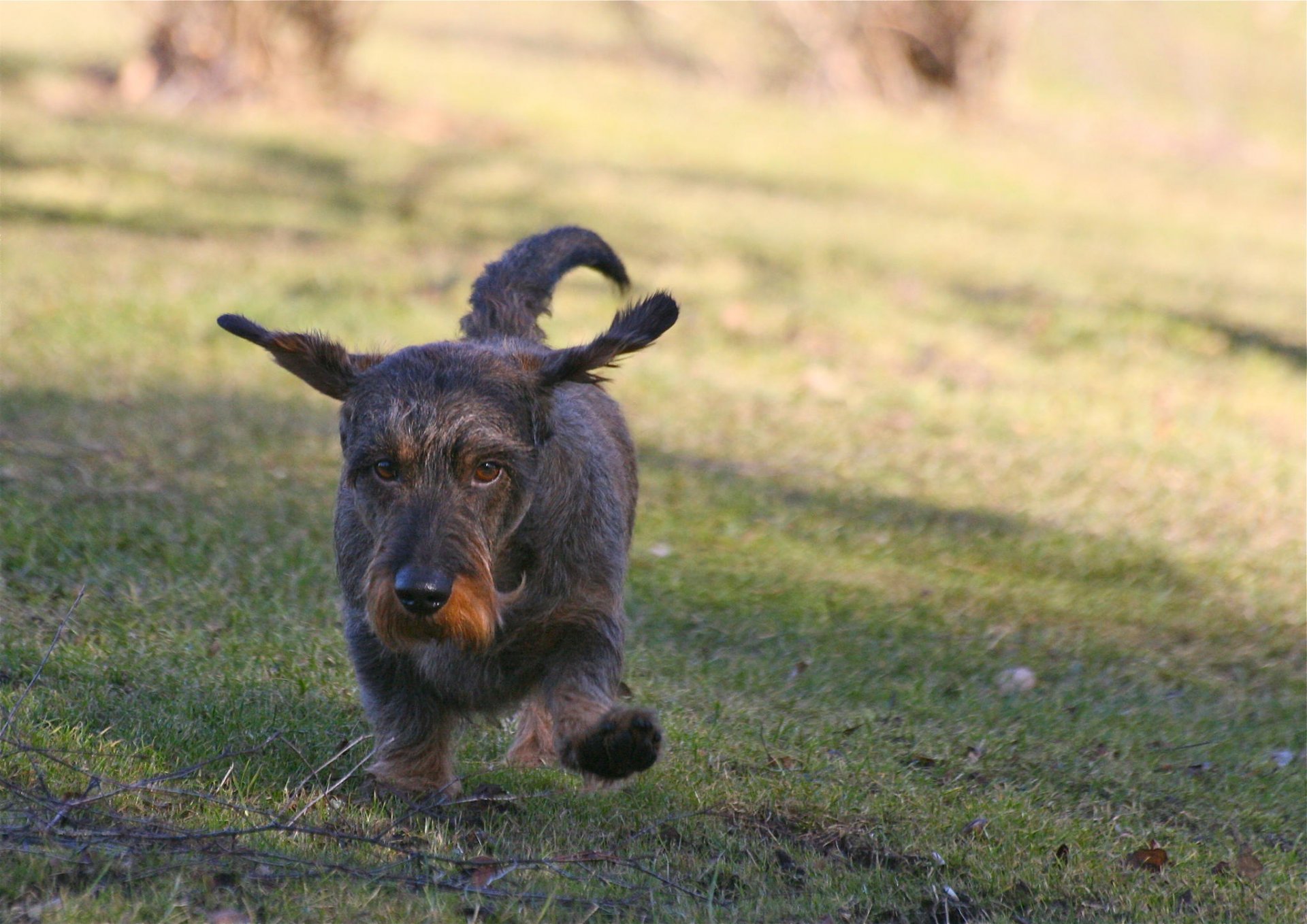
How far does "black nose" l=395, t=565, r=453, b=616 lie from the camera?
4.39 meters

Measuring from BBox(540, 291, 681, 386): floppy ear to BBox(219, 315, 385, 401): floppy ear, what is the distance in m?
0.64

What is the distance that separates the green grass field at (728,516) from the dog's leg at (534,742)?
0.18 meters

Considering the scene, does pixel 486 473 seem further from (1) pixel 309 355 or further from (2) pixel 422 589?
(1) pixel 309 355

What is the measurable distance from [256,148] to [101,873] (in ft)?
52.9

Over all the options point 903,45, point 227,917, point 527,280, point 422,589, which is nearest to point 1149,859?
point 422,589

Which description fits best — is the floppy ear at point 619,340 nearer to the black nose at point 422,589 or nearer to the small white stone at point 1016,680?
the black nose at point 422,589

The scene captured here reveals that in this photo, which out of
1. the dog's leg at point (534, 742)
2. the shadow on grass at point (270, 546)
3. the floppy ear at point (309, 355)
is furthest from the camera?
the shadow on grass at point (270, 546)

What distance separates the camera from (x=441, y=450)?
4.71m

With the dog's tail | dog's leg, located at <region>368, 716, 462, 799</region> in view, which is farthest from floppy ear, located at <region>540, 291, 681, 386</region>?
the dog's tail

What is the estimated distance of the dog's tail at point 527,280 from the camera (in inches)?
262

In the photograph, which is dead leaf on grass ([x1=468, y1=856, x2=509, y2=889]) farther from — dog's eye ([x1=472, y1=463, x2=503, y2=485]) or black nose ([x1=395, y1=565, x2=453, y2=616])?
dog's eye ([x1=472, y1=463, x2=503, y2=485])

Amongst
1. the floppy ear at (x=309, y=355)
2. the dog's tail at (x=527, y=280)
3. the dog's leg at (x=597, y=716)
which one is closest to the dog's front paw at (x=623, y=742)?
the dog's leg at (x=597, y=716)

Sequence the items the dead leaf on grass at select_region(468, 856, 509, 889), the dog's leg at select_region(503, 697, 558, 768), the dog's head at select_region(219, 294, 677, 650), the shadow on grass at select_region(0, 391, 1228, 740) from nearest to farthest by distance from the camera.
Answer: the dead leaf on grass at select_region(468, 856, 509, 889) → the dog's head at select_region(219, 294, 677, 650) → the dog's leg at select_region(503, 697, 558, 768) → the shadow on grass at select_region(0, 391, 1228, 740)

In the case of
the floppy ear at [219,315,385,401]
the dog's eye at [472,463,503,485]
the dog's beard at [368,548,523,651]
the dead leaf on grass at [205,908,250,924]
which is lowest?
the dead leaf on grass at [205,908,250,924]
